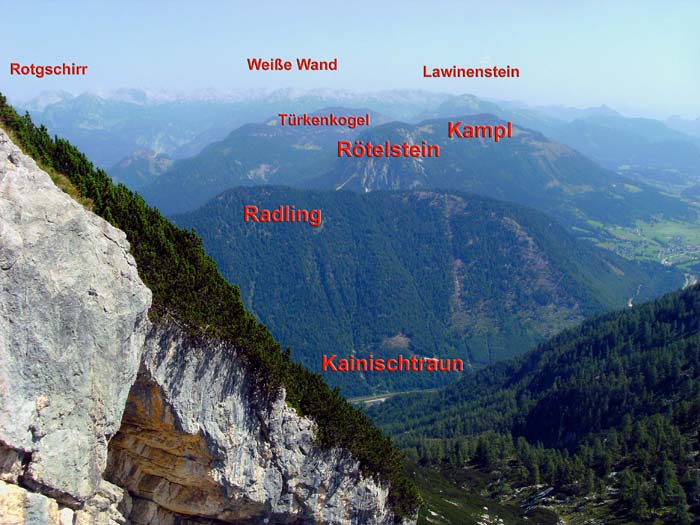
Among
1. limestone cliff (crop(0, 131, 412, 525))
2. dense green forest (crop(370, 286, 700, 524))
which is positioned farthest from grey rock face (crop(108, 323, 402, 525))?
dense green forest (crop(370, 286, 700, 524))

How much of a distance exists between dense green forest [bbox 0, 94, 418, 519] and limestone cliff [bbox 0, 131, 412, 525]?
1351 mm

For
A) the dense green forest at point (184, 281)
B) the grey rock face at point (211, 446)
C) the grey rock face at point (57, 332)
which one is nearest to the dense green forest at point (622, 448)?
the dense green forest at point (184, 281)

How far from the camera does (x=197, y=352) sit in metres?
35.8

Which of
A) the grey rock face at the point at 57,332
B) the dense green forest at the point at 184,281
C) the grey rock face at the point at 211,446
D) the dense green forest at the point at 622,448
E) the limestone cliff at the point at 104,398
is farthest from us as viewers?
the dense green forest at the point at 622,448

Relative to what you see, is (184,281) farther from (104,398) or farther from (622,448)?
(622,448)

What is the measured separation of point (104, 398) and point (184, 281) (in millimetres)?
11028

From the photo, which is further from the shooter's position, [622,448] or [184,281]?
[622,448]

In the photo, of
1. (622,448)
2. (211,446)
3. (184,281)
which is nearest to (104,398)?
(184,281)

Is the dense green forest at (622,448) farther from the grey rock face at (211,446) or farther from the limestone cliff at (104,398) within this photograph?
the limestone cliff at (104,398)

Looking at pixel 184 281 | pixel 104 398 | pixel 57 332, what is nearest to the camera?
pixel 57 332

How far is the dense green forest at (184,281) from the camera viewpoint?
110 feet

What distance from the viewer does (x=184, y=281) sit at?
3659 cm

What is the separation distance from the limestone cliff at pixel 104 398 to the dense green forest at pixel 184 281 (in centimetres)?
135

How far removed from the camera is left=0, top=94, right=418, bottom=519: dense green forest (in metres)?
33.5
